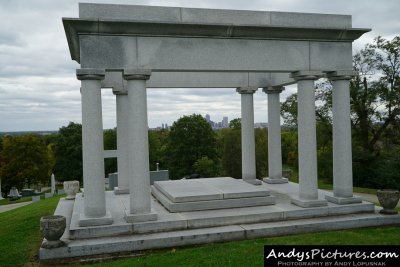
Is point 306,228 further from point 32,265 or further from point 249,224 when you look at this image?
point 32,265

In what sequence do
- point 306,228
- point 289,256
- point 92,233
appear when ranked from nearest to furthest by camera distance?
point 289,256 → point 92,233 → point 306,228

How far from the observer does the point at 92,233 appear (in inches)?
443

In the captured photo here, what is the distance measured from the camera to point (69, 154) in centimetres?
5525

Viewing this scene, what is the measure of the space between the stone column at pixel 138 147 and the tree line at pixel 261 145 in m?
12.2

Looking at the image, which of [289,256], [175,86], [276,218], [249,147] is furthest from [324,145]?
[289,256]

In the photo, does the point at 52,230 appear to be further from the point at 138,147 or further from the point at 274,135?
the point at 274,135

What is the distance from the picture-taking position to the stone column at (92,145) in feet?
37.8

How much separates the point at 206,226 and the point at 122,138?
292 inches

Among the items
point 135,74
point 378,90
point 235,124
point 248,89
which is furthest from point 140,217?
point 235,124

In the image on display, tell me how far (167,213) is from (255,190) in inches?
144

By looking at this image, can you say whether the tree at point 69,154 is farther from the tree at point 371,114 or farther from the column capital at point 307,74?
the column capital at point 307,74

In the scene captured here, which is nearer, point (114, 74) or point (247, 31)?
point (247, 31)

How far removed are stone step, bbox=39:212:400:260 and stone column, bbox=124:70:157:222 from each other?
2.94 ft

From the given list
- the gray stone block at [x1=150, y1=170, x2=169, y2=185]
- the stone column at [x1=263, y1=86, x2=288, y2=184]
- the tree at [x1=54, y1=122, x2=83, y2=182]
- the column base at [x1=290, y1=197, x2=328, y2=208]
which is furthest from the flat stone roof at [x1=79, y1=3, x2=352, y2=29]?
the tree at [x1=54, y1=122, x2=83, y2=182]
